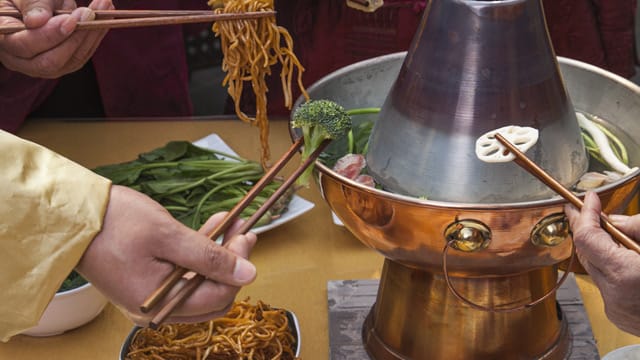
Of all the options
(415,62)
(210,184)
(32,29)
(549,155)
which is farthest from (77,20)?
(549,155)

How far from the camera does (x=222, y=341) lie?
73.6 inches

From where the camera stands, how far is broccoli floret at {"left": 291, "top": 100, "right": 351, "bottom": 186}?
5.31 ft

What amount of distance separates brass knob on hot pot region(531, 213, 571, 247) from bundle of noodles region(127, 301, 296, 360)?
25.5 inches

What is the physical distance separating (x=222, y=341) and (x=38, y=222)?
566 millimetres

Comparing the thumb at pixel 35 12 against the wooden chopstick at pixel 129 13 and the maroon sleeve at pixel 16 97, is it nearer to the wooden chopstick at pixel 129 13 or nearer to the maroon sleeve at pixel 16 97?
the wooden chopstick at pixel 129 13

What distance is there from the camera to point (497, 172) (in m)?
1.60

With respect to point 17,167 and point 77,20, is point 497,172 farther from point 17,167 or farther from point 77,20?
point 77,20

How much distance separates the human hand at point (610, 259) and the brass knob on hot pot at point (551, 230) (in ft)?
0.14

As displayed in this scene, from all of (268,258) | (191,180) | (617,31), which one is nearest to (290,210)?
(268,258)

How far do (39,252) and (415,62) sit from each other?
2.74ft

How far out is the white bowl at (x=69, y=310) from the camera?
6.32ft

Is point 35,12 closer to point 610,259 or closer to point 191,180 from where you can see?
point 191,180

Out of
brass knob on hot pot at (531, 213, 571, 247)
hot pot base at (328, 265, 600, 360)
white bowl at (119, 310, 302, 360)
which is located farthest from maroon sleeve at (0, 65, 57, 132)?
brass knob on hot pot at (531, 213, 571, 247)

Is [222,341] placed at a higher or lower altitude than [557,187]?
lower
